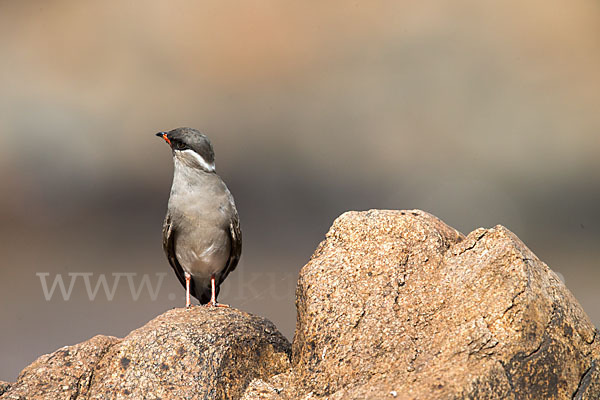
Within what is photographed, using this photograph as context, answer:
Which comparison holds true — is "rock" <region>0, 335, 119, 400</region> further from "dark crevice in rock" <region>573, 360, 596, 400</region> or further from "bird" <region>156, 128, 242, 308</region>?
"dark crevice in rock" <region>573, 360, 596, 400</region>

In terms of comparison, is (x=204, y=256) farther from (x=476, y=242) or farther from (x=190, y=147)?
(x=476, y=242)

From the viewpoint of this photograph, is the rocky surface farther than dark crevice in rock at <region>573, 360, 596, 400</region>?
No

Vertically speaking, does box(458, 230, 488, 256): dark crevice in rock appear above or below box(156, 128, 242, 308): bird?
below

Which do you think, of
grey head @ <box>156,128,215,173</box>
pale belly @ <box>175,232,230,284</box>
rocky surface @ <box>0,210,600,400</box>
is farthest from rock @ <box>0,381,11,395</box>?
grey head @ <box>156,128,215,173</box>

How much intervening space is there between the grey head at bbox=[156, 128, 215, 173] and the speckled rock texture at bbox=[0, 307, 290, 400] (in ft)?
5.79

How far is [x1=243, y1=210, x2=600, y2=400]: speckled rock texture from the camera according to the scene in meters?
4.43

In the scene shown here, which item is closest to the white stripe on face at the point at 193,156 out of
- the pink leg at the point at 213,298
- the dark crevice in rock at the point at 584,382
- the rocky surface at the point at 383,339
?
the pink leg at the point at 213,298

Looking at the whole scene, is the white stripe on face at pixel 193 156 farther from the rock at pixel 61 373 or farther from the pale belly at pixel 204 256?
the rock at pixel 61 373

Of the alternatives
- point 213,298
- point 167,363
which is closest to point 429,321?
point 167,363

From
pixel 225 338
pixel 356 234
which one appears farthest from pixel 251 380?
pixel 356 234

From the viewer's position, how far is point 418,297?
513cm

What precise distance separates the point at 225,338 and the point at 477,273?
2.16m

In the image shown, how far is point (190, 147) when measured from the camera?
6.94 meters

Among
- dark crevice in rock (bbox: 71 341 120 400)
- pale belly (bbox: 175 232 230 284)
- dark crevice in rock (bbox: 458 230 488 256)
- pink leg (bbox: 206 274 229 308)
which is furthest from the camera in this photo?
pale belly (bbox: 175 232 230 284)
